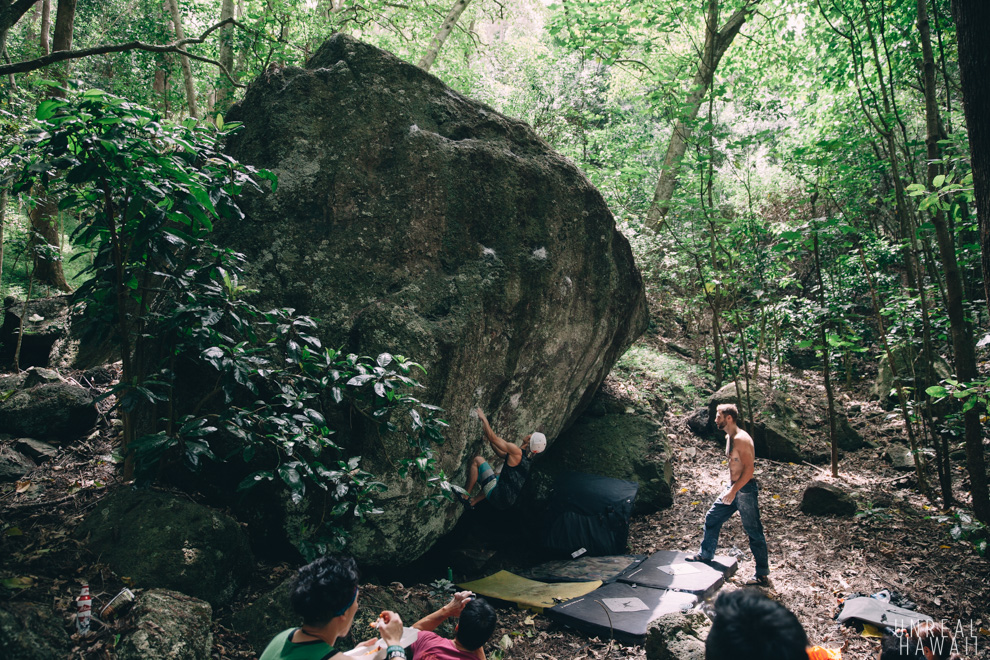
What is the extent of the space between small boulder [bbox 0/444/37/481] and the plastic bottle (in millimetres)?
2053

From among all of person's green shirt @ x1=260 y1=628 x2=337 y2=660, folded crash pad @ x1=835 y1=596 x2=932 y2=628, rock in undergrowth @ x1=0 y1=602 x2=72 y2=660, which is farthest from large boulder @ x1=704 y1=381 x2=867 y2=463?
rock in undergrowth @ x1=0 y1=602 x2=72 y2=660

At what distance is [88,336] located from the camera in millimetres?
3408

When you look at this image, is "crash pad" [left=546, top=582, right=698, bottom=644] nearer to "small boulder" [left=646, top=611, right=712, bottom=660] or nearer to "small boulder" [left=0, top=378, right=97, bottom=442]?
"small boulder" [left=646, top=611, right=712, bottom=660]

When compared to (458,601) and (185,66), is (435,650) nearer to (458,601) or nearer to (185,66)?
(458,601)

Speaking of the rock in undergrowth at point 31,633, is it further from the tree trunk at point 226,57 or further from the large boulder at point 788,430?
the large boulder at point 788,430

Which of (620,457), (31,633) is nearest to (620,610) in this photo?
(620,457)

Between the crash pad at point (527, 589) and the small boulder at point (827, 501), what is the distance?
10.5ft

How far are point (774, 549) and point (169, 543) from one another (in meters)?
5.84

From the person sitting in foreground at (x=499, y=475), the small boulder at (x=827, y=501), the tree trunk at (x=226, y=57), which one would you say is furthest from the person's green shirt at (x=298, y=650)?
the tree trunk at (x=226, y=57)

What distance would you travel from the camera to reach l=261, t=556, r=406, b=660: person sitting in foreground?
212 centimetres

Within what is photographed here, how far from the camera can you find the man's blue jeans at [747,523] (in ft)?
17.6

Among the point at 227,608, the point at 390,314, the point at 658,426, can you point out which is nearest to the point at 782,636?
the point at 227,608

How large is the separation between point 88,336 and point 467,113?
162 inches

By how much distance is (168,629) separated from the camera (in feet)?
8.83
